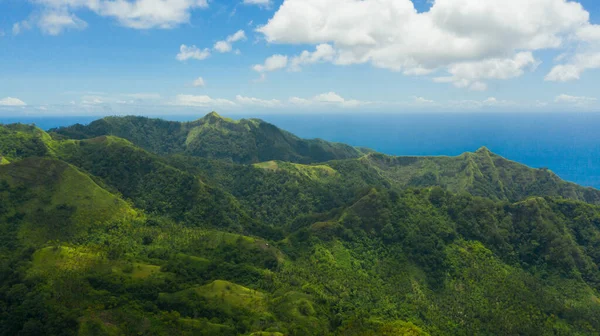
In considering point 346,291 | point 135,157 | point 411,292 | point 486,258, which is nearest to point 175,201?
point 135,157

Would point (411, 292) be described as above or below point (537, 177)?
below

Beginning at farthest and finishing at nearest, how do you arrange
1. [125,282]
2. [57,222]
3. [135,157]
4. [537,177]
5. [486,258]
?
1. [537,177]
2. [135,157]
3. [486,258]
4. [57,222]
5. [125,282]

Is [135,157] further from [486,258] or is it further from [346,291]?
[486,258]

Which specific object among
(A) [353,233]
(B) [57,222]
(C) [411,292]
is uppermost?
(B) [57,222]

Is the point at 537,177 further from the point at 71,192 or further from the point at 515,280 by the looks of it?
the point at 71,192

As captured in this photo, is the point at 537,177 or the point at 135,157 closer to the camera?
the point at 135,157

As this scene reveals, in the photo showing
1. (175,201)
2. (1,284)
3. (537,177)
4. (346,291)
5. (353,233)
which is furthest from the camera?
(537,177)
